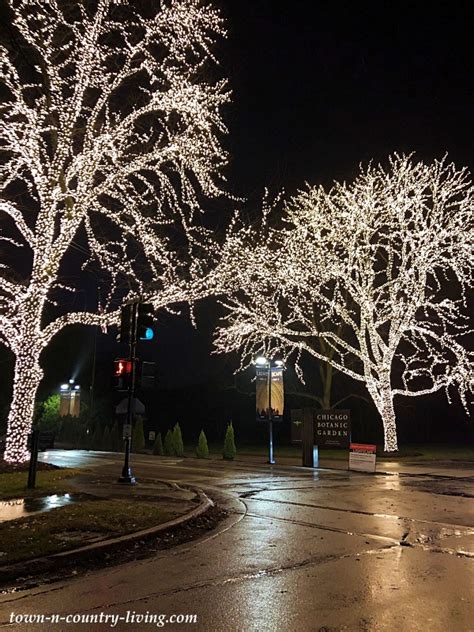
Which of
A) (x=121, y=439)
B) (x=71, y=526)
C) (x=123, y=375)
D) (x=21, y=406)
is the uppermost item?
(x=123, y=375)

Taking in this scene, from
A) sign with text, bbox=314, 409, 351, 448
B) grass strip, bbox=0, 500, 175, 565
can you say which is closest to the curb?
grass strip, bbox=0, 500, 175, 565

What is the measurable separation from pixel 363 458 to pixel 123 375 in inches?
432

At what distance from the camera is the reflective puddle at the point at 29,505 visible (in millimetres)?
9990

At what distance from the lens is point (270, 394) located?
91.9ft

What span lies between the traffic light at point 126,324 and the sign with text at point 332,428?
11800 millimetres

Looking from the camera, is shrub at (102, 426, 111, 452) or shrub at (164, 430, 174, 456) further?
shrub at (102, 426, 111, 452)

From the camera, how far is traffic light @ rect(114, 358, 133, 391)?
1533cm

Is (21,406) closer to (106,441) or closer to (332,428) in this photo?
(332,428)

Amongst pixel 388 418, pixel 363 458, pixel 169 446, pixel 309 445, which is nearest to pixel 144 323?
pixel 363 458

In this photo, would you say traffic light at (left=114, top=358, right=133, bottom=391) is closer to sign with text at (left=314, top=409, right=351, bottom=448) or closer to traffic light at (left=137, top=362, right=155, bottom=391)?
traffic light at (left=137, top=362, right=155, bottom=391)

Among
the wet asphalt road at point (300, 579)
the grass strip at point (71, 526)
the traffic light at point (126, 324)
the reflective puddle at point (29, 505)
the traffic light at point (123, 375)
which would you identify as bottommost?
the wet asphalt road at point (300, 579)

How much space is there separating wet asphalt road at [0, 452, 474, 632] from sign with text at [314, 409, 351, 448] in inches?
482

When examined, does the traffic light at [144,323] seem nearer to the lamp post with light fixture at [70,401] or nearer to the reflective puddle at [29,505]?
the reflective puddle at [29,505]

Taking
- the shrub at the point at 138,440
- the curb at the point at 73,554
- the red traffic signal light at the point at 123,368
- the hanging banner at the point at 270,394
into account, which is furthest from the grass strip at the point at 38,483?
the shrub at the point at 138,440
